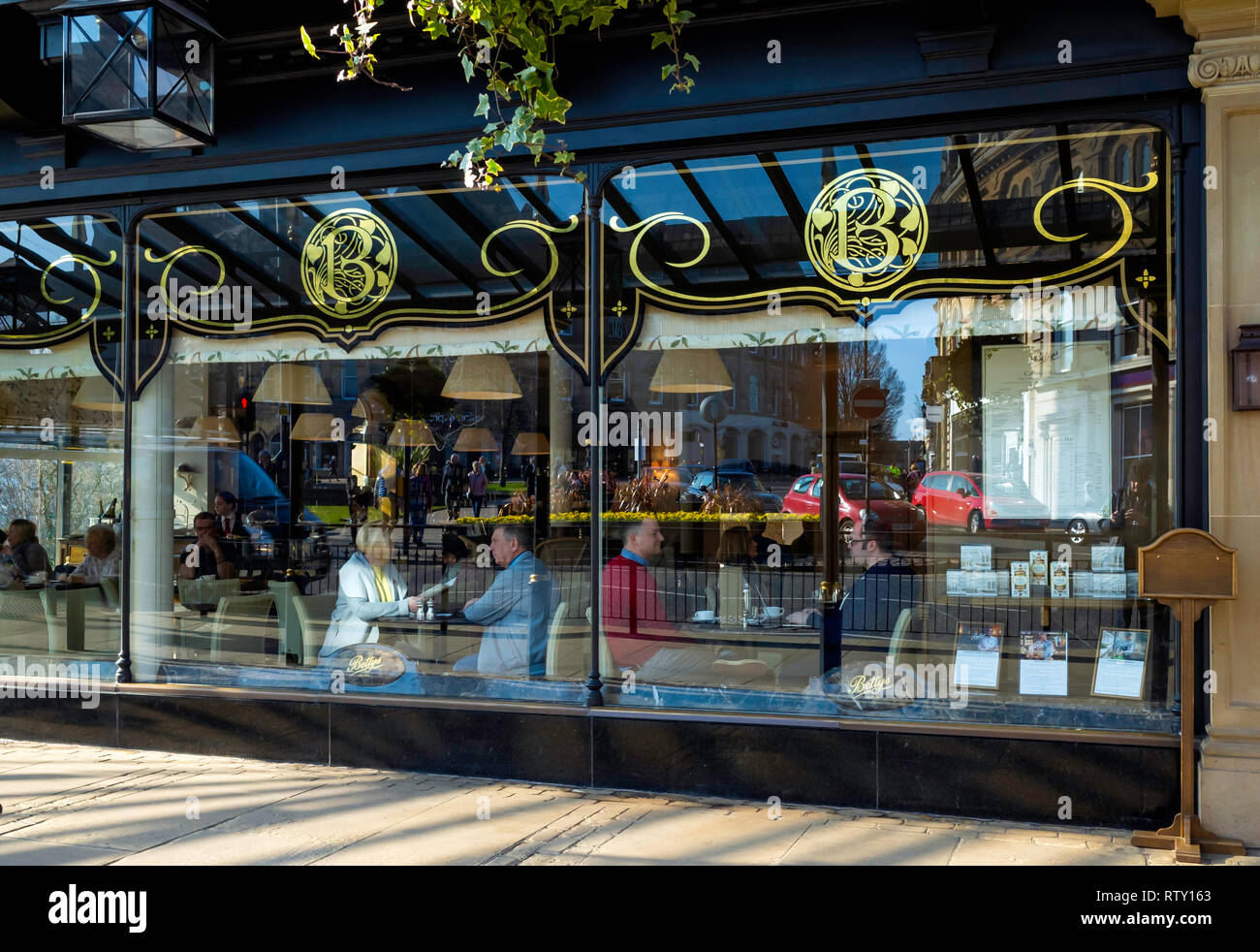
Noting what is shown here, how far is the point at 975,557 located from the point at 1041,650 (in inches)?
75.3

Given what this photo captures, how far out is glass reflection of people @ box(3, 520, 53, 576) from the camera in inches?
318

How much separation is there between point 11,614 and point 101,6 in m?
4.91

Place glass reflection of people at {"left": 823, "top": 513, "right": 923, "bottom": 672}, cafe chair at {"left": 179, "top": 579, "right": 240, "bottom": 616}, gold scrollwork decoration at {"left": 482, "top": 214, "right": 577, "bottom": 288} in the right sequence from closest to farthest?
1. gold scrollwork decoration at {"left": 482, "top": 214, "right": 577, "bottom": 288}
2. glass reflection of people at {"left": 823, "top": 513, "right": 923, "bottom": 672}
3. cafe chair at {"left": 179, "top": 579, "right": 240, "bottom": 616}

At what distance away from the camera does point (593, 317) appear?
598cm

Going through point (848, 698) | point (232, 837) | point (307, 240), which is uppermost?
point (307, 240)

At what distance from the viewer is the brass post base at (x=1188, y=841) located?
14.6 ft

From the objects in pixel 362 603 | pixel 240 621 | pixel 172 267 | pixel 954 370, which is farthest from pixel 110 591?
pixel 954 370

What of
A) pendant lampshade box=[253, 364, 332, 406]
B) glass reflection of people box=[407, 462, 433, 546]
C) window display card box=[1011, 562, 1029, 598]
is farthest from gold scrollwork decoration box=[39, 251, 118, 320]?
window display card box=[1011, 562, 1029, 598]

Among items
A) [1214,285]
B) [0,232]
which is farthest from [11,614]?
[1214,285]

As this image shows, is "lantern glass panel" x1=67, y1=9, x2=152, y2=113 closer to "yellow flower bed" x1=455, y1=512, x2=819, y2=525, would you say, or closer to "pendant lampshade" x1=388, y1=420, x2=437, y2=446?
"pendant lampshade" x1=388, y1=420, x2=437, y2=446

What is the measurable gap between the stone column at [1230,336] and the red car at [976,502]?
2.19m

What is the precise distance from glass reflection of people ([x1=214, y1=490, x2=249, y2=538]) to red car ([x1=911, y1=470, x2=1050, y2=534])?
5521 mm

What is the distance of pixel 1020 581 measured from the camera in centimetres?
672

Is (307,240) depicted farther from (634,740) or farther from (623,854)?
(623,854)
